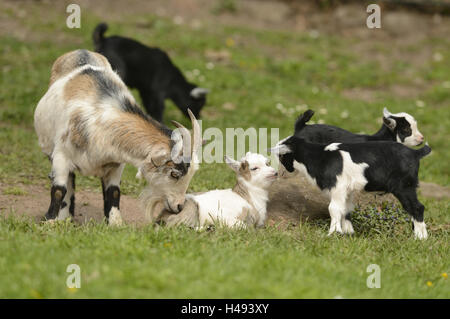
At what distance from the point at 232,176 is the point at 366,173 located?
9.92 ft

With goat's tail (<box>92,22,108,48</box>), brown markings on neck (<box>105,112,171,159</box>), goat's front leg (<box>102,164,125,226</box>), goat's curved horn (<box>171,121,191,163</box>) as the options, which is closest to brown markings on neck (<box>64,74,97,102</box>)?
brown markings on neck (<box>105,112,171,159</box>)

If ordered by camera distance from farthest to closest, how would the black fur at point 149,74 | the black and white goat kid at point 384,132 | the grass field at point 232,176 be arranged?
the black fur at point 149,74
the black and white goat kid at point 384,132
the grass field at point 232,176

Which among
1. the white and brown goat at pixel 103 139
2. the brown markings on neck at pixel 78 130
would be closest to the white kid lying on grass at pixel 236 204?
the white and brown goat at pixel 103 139

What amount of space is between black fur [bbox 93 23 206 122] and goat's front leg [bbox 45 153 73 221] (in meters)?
4.73

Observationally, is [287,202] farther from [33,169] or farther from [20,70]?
[20,70]

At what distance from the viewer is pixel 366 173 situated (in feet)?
19.4

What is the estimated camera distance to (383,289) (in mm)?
4527

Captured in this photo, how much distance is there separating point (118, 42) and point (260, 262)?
23.4 feet

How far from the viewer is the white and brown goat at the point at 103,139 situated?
562 cm

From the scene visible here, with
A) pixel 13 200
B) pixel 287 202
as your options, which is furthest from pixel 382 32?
pixel 13 200

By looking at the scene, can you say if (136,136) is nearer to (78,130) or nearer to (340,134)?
→ (78,130)

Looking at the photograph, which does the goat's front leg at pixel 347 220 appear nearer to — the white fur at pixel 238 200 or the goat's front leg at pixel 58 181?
the white fur at pixel 238 200

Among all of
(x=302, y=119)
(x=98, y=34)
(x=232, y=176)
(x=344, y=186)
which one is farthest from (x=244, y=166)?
(x=98, y=34)

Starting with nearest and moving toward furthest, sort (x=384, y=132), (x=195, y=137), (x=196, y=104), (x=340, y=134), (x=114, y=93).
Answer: (x=195, y=137) < (x=114, y=93) < (x=384, y=132) < (x=340, y=134) < (x=196, y=104)
